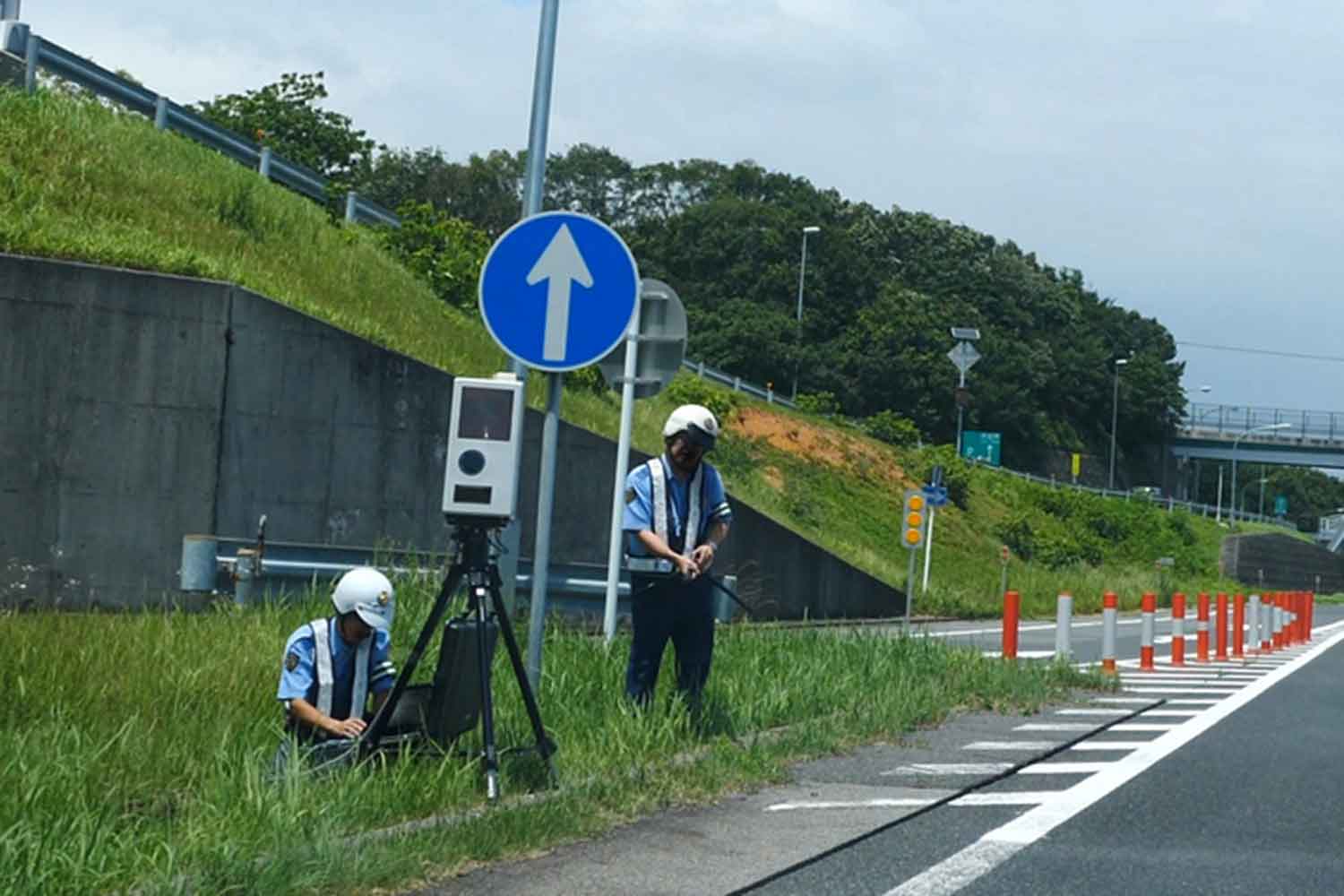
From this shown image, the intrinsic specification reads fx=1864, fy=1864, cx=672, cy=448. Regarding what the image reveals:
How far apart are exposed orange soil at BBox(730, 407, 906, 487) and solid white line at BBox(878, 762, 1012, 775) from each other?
45.7 meters

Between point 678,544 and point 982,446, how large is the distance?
252ft

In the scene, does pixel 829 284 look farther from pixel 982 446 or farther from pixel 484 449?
pixel 484 449

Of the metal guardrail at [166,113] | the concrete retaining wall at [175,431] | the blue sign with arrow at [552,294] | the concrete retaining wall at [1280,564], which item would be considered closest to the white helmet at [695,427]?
the blue sign with arrow at [552,294]

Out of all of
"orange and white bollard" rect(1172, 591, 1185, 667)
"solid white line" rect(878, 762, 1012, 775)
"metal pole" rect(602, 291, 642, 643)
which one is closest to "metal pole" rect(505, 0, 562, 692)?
"metal pole" rect(602, 291, 642, 643)

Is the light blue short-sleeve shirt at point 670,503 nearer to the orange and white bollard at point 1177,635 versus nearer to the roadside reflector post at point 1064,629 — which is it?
the roadside reflector post at point 1064,629

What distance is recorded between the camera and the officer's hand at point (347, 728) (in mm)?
7270

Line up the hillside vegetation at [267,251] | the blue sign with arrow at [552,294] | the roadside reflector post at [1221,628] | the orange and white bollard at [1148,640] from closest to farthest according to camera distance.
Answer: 1. the blue sign with arrow at [552,294]
2. the orange and white bollard at [1148,640]
3. the hillside vegetation at [267,251]
4. the roadside reflector post at [1221,628]

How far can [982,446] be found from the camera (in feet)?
278

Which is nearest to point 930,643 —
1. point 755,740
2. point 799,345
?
point 755,740

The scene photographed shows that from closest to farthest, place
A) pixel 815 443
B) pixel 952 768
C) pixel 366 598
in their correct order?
pixel 366 598 < pixel 952 768 < pixel 815 443

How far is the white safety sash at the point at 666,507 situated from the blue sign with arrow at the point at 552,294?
2.64 ft

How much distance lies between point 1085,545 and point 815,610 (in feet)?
126

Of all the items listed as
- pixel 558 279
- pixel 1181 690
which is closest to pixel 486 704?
pixel 558 279

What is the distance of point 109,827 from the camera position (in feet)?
19.0
